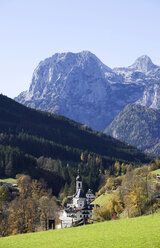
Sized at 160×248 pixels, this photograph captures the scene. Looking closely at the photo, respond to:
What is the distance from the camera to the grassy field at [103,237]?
48875mm

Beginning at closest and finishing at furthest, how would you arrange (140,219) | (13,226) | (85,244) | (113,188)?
(85,244) < (140,219) < (13,226) < (113,188)

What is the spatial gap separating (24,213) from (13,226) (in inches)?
182

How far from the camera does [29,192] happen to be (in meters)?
183

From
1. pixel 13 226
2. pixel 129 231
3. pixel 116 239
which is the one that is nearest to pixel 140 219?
pixel 129 231

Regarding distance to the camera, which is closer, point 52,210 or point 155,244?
point 155,244

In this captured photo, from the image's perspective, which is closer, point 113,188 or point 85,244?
point 85,244

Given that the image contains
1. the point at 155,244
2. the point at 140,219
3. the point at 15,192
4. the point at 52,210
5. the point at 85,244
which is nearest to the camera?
the point at 155,244

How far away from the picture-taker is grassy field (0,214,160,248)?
1924 inches

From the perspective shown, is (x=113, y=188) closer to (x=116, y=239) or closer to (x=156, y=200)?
(x=156, y=200)

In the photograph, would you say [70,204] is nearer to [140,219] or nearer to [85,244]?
[140,219]

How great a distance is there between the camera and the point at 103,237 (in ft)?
176

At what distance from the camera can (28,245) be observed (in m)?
54.7

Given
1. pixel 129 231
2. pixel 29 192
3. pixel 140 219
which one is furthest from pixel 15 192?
pixel 129 231

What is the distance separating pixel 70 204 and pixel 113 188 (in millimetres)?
25572
